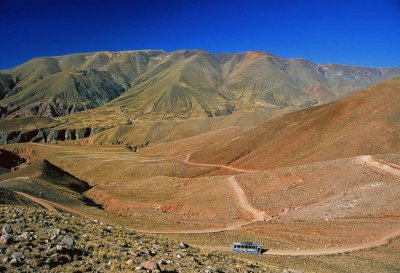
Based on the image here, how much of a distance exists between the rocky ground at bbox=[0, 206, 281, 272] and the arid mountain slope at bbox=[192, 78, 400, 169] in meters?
64.7

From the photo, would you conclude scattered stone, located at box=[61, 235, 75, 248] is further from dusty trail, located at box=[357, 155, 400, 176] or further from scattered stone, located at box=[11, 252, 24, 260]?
dusty trail, located at box=[357, 155, 400, 176]

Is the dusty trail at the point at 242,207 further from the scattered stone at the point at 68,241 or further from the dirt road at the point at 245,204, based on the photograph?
the scattered stone at the point at 68,241

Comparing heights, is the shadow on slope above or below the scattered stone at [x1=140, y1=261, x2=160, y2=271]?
below

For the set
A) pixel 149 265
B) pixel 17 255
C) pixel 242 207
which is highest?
pixel 17 255

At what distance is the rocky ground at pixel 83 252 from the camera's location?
14.9 metres

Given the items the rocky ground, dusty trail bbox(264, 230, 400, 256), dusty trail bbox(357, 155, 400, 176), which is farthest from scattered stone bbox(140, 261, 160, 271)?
dusty trail bbox(357, 155, 400, 176)

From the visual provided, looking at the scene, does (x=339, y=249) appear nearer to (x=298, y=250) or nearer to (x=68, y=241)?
(x=298, y=250)

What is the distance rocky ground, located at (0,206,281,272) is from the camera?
48.9 ft

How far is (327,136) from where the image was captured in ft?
305

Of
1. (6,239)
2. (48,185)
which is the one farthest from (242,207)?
(6,239)

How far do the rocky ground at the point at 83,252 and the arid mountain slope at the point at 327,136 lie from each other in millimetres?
64706

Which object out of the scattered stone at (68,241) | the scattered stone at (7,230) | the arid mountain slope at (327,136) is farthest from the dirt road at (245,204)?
the scattered stone at (7,230)

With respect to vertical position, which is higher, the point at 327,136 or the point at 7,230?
the point at 327,136

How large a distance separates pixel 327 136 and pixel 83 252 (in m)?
83.4
